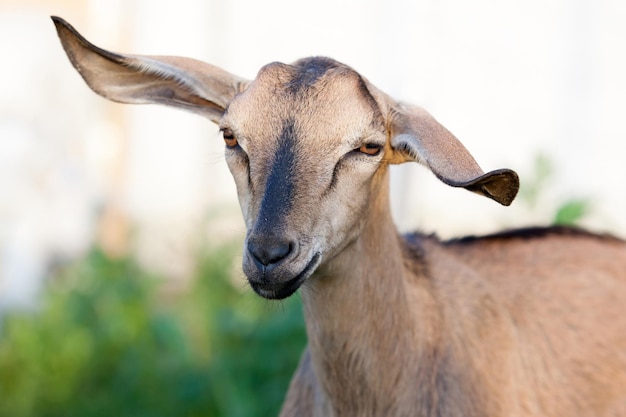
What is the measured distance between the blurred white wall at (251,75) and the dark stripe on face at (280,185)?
139 inches

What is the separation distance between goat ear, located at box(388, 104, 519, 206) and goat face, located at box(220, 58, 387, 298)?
9 cm

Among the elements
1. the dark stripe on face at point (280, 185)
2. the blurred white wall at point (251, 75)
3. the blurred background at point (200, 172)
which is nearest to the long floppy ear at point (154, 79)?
the dark stripe on face at point (280, 185)

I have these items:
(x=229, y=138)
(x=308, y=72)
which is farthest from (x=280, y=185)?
(x=308, y=72)

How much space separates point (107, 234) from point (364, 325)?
228 inches

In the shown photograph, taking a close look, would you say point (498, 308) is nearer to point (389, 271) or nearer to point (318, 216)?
point (389, 271)

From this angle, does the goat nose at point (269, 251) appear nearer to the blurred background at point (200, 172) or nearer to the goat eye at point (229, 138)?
the goat eye at point (229, 138)

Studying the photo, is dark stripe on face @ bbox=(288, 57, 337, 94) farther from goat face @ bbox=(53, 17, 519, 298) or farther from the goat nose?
the goat nose

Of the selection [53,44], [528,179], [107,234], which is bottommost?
[107,234]

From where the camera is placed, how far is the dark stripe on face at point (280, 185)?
3.49 m

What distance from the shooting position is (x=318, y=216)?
363 cm

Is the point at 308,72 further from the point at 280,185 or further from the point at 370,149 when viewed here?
the point at 280,185

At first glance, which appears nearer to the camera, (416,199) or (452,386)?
(452,386)

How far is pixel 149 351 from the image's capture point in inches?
288

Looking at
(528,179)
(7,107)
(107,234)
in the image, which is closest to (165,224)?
(107,234)
